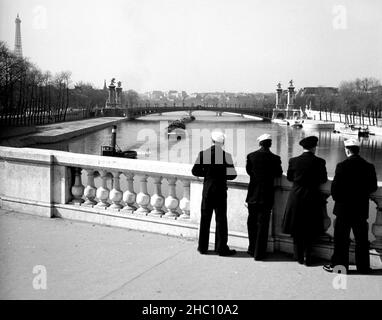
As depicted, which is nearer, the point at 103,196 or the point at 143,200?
the point at 143,200

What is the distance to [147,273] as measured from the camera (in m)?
4.95

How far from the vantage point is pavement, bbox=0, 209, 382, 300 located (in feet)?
14.7

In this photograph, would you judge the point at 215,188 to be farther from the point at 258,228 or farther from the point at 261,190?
the point at 258,228

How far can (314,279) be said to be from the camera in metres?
4.88

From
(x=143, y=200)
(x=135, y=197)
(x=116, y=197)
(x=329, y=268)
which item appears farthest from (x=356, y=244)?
(x=116, y=197)

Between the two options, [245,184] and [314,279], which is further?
[245,184]

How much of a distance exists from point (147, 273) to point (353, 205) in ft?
7.18

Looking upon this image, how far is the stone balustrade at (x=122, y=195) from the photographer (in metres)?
5.79

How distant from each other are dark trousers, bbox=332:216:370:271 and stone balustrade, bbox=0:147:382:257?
32 cm

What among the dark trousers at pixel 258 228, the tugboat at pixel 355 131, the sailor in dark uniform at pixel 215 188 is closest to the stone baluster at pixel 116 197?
the sailor in dark uniform at pixel 215 188

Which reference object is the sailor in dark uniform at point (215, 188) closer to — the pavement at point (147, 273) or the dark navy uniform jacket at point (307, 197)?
the pavement at point (147, 273)

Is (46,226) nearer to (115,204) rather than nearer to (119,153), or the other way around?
(115,204)
